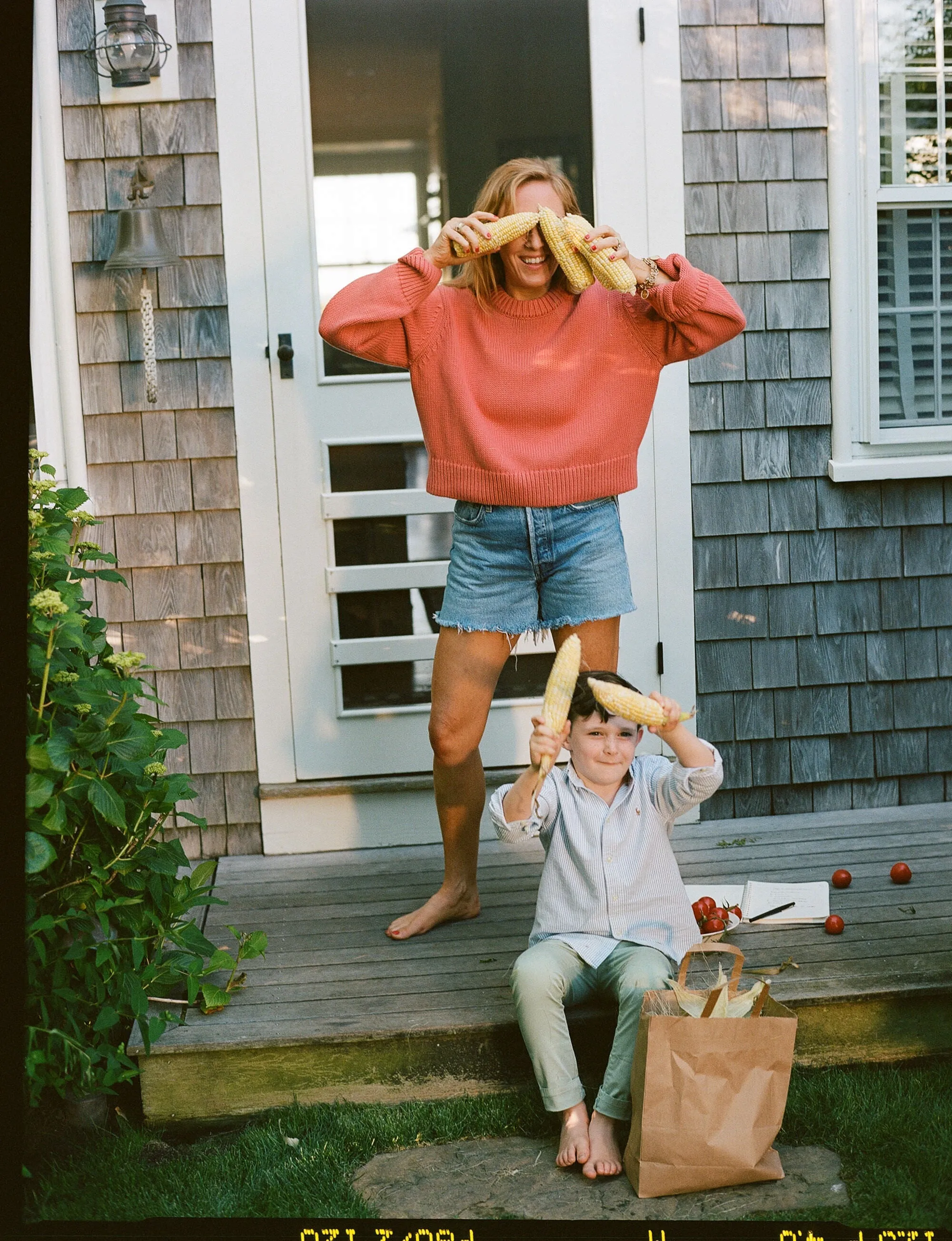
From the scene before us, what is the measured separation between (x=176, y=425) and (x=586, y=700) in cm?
176

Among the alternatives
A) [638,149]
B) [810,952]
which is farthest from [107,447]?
[810,952]

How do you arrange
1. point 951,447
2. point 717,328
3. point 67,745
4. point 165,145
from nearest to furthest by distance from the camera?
point 67,745
point 717,328
point 165,145
point 951,447

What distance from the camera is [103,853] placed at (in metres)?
2.55

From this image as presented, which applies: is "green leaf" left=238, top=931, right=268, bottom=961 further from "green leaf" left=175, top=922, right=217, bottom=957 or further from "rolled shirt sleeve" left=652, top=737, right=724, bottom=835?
"rolled shirt sleeve" left=652, top=737, right=724, bottom=835

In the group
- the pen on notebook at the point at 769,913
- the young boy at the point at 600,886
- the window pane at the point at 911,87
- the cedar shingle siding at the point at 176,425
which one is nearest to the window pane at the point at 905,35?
the window pane at the point at 911,87

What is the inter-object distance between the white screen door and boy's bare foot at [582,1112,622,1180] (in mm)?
1608

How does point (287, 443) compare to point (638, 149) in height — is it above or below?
below

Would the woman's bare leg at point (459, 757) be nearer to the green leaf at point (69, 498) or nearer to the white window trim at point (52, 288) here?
the green leaf at point (69, 498)

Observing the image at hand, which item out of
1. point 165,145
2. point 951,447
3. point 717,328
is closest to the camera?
point 717,328

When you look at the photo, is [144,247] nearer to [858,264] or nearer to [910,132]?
[858,264]

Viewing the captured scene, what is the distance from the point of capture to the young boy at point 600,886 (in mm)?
2465

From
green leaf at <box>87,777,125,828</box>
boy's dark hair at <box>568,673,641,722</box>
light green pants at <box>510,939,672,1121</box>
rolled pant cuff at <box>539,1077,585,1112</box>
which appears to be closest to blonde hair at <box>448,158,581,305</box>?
boy's dark hair at <box>568,673,641,722</box>

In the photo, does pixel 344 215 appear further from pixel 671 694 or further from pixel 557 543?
pixel 671 694

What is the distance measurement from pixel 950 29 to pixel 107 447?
9.34 ft
